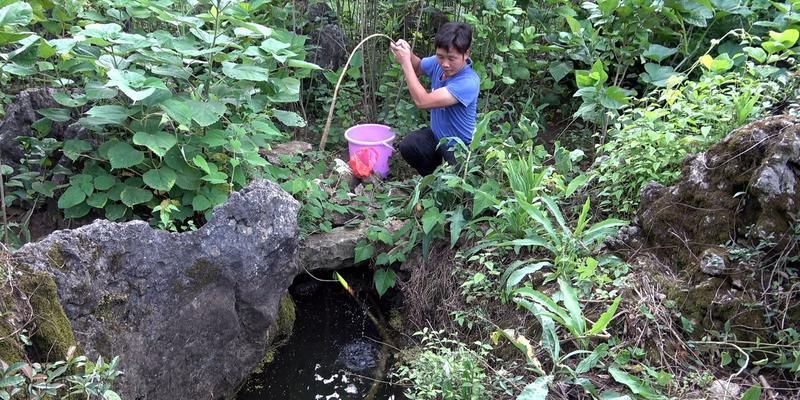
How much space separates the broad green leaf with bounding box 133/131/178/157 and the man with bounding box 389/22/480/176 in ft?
4.87

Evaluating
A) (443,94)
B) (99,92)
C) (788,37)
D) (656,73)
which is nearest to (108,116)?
(99,92)

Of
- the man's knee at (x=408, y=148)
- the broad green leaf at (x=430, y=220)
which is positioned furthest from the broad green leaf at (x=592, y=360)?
the man's knee at (x=408, y=148)

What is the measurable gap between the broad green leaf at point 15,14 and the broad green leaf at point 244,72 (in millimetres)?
914

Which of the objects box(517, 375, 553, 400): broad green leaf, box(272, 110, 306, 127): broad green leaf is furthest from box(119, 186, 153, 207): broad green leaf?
box(517, 375, 553, 400): broad green leaf

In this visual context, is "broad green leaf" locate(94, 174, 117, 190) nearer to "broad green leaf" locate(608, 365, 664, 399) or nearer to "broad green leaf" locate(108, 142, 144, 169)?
"broad green leaf" locate(108, 142, 144, 169)

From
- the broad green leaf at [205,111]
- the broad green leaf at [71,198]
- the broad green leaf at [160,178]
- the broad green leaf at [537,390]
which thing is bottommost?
the broad green leaf at [537,390]

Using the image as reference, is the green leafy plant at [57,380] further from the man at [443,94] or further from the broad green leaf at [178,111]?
the man at [443,94]

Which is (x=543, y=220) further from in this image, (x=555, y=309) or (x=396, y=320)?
(x=396, y=320)

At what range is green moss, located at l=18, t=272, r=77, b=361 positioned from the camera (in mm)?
2244

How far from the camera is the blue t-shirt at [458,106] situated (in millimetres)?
3949

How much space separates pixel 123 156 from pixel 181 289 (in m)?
0.84

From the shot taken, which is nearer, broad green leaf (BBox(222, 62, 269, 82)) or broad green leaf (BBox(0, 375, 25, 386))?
broad green leaf (BBox(0, 375, 25, 386))

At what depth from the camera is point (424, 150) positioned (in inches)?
164

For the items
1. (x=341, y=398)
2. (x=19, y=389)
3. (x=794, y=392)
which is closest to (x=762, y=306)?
(x=794, y=392)
